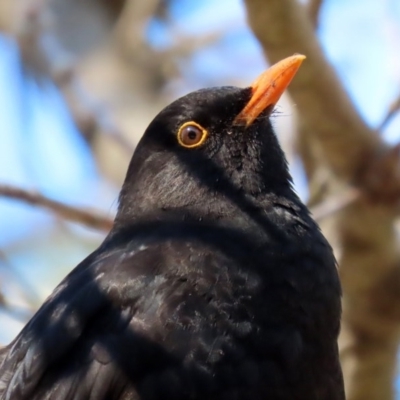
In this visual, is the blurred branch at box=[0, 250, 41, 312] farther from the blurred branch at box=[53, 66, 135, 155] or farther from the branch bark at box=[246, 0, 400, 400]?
the branch bark at box=[246, 0, 400, 400]

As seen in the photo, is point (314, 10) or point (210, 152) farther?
point (314, 10)

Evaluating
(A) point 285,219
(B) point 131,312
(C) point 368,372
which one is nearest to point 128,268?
(B) point 131,312

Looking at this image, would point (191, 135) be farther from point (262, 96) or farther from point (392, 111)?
point (392, 111)

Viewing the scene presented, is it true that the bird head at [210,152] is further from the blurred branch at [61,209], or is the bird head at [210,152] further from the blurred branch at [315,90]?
the blurred branch at [61,209]

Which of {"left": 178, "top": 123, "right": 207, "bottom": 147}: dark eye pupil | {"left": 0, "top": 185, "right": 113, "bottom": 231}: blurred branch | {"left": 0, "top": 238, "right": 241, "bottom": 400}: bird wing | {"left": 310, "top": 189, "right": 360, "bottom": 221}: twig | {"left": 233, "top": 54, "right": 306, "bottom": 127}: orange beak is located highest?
{"left": 233, "top": 54, "right": 306, "bottom": 127}: orange beak

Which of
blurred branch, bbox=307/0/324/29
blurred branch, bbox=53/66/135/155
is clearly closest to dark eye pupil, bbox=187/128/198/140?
blurred branch, bbox=307/0/324/29

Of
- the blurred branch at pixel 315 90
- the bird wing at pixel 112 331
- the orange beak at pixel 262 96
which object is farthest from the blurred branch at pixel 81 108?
the bird wing at pixel 112 331


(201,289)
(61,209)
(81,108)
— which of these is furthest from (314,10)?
(81,108)
